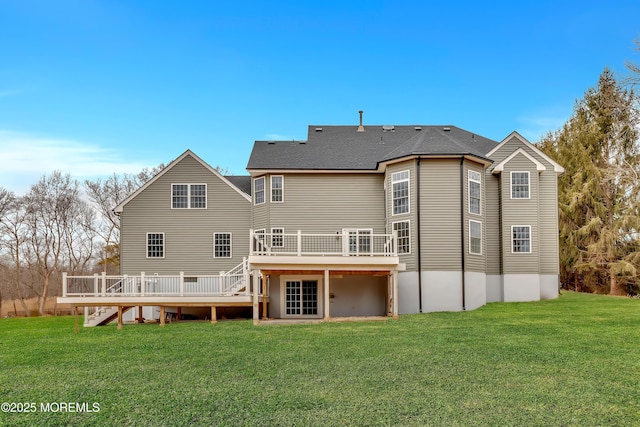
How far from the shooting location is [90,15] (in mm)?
23734

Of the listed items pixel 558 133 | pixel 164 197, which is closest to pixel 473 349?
pixel 164 197

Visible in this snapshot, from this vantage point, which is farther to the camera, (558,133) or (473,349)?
(558,133)

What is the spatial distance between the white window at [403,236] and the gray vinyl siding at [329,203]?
2173 mm

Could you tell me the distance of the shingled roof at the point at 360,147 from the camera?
2547cm

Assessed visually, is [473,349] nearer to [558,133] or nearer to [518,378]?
[518,378]

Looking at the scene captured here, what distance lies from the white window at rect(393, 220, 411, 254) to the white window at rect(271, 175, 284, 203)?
542cm

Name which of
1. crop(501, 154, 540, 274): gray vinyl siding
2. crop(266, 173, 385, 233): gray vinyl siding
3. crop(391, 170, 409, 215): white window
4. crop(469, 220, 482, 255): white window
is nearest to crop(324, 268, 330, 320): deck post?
crop(391, 170, 409, 215): white window

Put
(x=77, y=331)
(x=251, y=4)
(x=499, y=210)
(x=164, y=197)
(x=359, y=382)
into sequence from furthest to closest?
(x=164, y=197), (x=499, y=210), (x=251, y=4), (x=77, y=331), (x=359, y=382)

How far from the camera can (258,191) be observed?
2812 centimetres

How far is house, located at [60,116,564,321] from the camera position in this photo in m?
22.6

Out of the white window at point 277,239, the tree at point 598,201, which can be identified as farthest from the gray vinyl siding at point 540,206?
the tree at point 598,201

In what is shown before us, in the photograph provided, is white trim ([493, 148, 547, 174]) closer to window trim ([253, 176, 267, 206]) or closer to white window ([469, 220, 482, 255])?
white window ([469, 220, 482, 255])

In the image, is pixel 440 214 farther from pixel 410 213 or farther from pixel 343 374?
pixel 343 374

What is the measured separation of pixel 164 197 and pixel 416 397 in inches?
823
